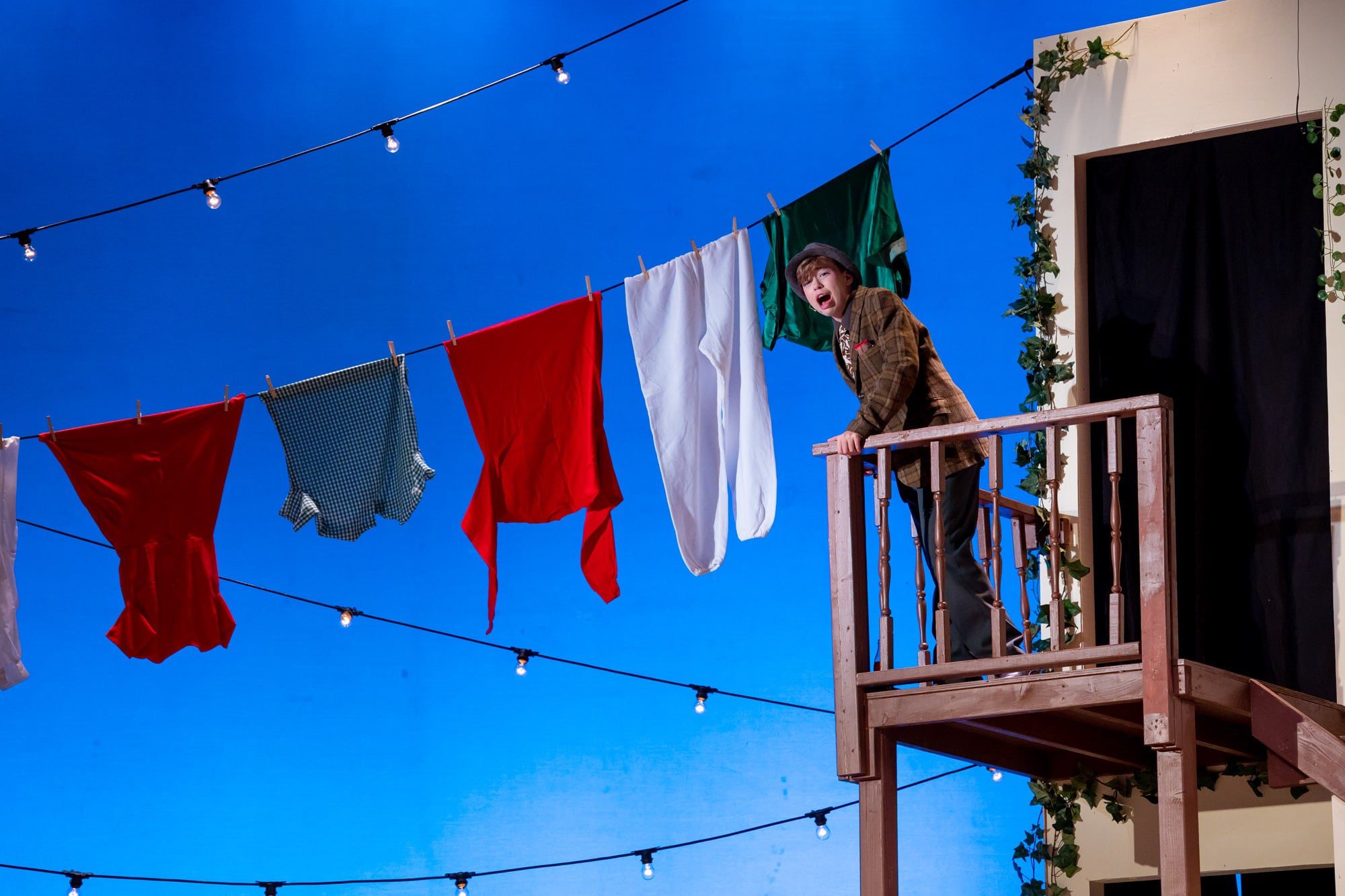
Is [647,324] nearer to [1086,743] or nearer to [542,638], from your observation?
[1086,743]

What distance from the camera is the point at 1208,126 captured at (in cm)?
657

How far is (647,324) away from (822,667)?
2446 millimetres

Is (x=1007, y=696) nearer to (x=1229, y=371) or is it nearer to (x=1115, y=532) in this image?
(x=1115, y=532)

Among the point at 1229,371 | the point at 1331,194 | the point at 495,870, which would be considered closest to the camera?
the point at 1331,194

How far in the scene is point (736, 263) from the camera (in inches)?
238

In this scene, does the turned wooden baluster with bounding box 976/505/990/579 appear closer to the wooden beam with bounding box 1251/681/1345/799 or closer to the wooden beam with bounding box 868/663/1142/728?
the wooden beam with bounding box 868/663/1142/728

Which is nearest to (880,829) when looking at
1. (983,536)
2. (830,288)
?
(983,536)

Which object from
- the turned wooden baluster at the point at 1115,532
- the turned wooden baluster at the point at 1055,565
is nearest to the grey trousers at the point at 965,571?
the turned wooden baluster at the point at 1055,565

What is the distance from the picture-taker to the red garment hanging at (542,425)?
602cm

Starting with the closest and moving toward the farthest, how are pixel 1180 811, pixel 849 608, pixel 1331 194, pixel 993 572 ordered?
pixel 1180 811, pixel 849 608, pixel 993 572, pixel 1331 194

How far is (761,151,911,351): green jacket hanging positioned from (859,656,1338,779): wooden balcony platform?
1.39m

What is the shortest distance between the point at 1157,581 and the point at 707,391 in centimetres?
178

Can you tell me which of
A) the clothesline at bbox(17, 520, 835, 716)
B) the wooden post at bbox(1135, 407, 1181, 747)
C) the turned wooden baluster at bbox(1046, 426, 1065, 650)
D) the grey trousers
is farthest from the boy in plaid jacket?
the clothesline at bbox(17, 520, 835, 716)

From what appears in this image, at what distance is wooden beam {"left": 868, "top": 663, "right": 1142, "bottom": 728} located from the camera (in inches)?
195
